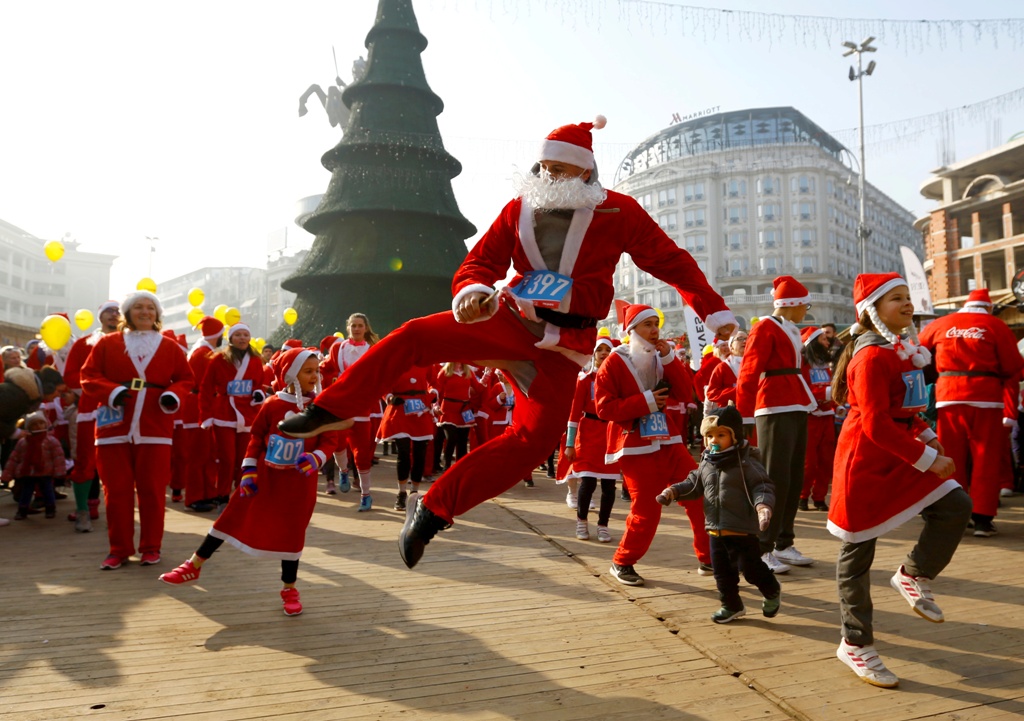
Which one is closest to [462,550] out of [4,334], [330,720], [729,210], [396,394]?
[396,394]

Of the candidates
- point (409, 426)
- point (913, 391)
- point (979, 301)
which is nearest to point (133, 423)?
point (409, 426)

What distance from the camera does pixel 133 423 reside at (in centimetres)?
583

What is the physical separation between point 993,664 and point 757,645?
1.09m

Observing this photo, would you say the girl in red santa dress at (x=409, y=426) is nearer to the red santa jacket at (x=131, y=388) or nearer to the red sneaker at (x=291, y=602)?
the red santa jacket at (x=131, y=388)

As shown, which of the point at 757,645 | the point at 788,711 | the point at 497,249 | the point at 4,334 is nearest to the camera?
the point at 788,711

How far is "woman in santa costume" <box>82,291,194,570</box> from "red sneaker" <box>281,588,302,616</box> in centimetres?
190

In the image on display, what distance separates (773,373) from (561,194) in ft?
10.3

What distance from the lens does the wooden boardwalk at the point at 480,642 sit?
3.21 m

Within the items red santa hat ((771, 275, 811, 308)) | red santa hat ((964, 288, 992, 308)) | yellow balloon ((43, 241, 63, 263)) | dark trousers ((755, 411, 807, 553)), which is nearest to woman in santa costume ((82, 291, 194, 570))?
dark trousers ((755, 411, 807, 553))

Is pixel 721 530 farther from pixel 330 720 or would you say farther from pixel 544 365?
pixel 330 720

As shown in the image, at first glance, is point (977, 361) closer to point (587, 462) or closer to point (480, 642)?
point (587, 462)

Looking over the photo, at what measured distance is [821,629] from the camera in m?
4.18

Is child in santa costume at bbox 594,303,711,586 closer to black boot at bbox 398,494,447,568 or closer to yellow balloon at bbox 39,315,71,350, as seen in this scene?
black boot at bbox 398,494,447,568

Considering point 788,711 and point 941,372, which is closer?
point 788,711
